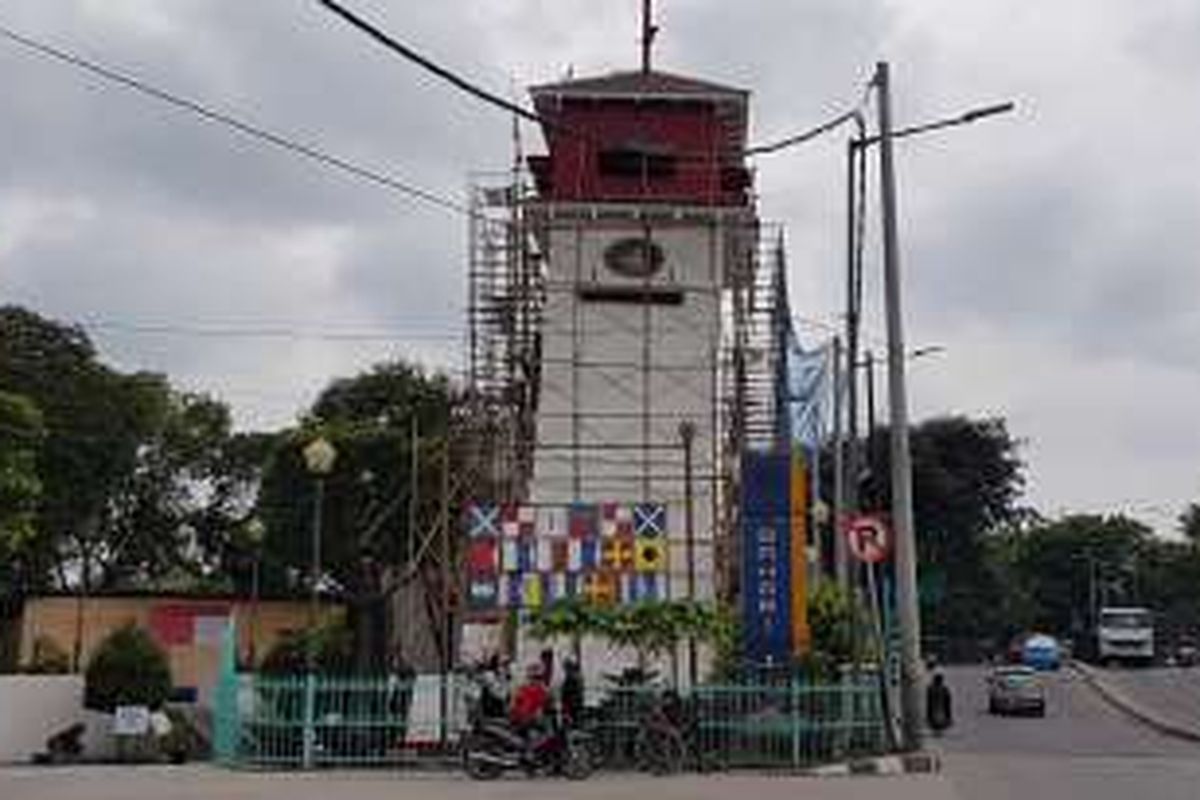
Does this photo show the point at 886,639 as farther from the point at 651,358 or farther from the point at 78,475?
the point at 78,475

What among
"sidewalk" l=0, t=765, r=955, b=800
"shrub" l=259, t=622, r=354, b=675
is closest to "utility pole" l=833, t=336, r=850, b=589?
"shrub" l=259, t=622, r=354, b=675

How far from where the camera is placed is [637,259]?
4756 cm

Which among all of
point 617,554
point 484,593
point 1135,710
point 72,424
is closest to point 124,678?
point 484,593

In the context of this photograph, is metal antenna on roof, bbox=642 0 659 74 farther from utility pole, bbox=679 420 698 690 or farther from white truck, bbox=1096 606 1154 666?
white truck, bbox=1096 606 1154 666

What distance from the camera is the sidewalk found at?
2428 centimetres

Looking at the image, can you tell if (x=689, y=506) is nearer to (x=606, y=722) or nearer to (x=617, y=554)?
(x=617, y=554)

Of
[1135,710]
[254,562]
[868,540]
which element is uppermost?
[254,562]

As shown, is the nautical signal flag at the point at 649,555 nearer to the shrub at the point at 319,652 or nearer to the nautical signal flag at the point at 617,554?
the nautical signal flag at the point at 617,554

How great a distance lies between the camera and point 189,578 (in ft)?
261

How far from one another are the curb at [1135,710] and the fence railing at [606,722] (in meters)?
17.7

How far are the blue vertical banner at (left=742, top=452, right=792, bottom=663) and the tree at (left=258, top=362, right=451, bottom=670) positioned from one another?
78.9 feet

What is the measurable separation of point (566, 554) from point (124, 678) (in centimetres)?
952

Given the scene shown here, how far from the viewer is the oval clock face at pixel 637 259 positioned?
4753cm

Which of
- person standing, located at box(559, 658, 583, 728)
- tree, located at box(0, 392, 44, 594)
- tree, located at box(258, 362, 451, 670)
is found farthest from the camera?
tree, located at box(258, 362, 451, 670)
